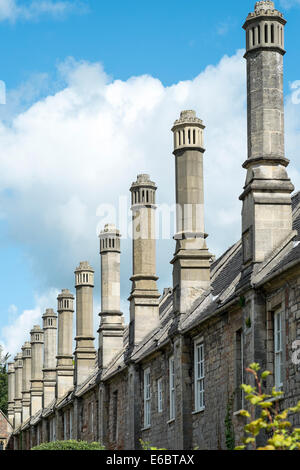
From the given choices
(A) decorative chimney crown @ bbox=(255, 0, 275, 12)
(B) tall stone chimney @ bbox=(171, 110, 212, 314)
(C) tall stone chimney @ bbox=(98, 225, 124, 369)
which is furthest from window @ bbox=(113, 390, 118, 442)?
(A) decorative chimney crown @ bbox=(255, 0, 275, 12)

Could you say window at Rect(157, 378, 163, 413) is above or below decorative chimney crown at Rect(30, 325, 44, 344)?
below

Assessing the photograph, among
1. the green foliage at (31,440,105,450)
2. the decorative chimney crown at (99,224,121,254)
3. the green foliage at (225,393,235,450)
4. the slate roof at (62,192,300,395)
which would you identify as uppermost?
the decorative chimney crown at (99,224,121,254)

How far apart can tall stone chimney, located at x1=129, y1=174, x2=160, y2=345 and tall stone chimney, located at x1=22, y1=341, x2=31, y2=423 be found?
31.3 metres

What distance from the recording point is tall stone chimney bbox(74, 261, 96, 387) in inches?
1634

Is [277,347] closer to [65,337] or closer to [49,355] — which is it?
[65,337]

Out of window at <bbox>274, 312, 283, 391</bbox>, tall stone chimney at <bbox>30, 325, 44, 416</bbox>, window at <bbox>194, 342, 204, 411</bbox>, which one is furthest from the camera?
tall stone chimney at <bbox>30, 325, 44, 416</bbox>

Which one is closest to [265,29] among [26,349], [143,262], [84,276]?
[143,262]

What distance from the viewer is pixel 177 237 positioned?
2505 cm

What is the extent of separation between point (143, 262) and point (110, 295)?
673cm

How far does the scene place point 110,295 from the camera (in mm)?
37031

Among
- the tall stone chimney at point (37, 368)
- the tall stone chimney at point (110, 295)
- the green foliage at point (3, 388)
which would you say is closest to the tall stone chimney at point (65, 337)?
the tall stone chimney at point (37, 368)

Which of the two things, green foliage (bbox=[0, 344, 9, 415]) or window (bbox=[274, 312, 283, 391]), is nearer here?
window (bbox=[274, 312, 283, 391])

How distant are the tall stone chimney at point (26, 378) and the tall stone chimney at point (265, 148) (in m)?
43.0

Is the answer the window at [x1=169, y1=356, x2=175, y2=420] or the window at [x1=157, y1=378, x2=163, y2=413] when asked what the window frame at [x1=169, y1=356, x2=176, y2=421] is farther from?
the window at [x1=157, y1=378, x2=163, y2=413]
